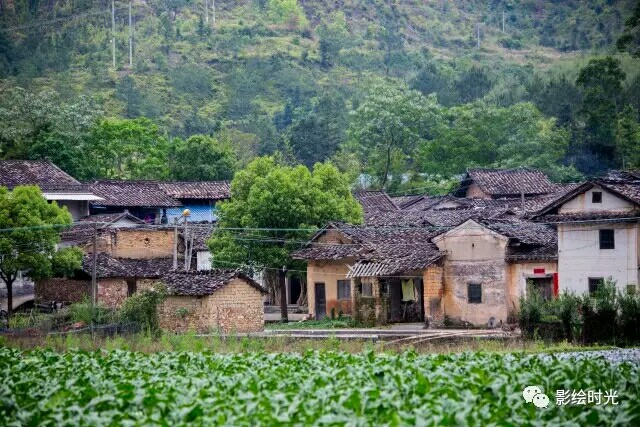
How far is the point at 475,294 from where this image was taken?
1721 inches

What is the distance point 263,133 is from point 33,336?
66120 millimetres

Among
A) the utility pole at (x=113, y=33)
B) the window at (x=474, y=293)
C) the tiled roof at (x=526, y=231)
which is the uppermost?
the utility pole at (x=113, y=33)

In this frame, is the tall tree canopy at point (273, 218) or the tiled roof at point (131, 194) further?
the tiled roof at point (131, 194)

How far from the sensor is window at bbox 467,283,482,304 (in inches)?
1718

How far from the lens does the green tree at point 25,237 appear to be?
44.2 m

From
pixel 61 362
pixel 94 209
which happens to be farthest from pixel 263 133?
pixel 61 362

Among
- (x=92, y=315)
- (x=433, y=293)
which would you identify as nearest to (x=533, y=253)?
(x=433, y=293)

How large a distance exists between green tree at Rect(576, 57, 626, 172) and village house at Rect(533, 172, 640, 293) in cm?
4083

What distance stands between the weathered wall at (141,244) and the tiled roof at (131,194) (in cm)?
997

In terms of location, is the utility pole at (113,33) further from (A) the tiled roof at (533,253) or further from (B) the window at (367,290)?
(A) the tiled roof at (533,253)

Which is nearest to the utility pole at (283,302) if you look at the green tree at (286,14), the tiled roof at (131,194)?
the tiled roof at (131,194)

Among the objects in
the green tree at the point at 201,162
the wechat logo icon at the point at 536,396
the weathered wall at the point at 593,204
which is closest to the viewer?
the wechat logo icon at the point at 536,396

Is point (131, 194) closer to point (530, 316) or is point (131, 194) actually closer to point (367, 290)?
point (367, 290)

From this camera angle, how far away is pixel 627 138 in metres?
80.1
